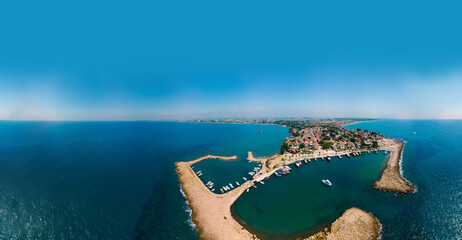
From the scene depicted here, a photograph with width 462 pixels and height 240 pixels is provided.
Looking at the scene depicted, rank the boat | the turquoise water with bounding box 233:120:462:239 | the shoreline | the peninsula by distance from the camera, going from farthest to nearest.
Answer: the boat, the turquoise water with bounding box 233:120:462:239, the peninsula, the shoreline

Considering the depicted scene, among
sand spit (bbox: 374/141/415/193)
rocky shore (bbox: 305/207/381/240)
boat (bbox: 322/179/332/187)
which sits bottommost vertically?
rocky shore (bbox: 305/207/381/240)

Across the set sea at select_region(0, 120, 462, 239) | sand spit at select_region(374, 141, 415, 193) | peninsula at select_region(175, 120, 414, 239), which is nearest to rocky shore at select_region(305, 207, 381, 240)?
peninsula at select_region(175, 120, 414, 239)

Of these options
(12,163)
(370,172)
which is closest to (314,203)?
(370,172)

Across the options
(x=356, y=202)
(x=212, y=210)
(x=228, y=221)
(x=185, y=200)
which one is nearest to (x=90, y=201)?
(x=185, y=200)

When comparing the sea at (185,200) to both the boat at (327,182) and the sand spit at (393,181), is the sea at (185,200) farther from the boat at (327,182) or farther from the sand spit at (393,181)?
the boat at (327,182)

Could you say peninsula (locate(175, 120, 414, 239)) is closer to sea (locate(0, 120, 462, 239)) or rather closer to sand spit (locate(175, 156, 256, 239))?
sand spit (locate(175, 156, 256, 239))

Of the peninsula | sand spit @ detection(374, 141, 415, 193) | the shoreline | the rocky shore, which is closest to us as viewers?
the rocky shore
